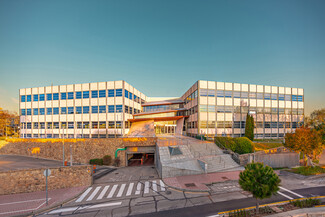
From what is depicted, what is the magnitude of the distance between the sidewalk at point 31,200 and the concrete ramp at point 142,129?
2256 centimetres

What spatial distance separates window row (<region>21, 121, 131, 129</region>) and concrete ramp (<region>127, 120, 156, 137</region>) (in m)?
1.94

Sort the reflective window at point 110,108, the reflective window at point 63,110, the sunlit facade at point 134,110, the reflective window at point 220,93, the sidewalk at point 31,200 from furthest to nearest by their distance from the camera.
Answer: the reflective window at point 63,110 → the reflective window at point 110,108 → the reflective window at point 220,93 → the sunlit facade at point 134,110 → the sidewalk at point 31,200

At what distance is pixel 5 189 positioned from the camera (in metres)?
14.8

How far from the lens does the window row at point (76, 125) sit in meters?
36.5

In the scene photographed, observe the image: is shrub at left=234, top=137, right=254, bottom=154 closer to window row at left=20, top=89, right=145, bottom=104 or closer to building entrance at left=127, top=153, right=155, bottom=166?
building entrance at left=127, top=153, right=155, bottom=166

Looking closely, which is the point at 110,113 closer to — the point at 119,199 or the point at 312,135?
the point at 119,199

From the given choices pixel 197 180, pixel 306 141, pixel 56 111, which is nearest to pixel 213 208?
pixel 197 180

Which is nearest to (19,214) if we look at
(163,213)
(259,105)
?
(163,213)

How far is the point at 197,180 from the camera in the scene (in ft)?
53.6

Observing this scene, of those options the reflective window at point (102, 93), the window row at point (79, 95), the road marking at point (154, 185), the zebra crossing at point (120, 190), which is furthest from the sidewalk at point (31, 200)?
the reflective window at point (102, 93)

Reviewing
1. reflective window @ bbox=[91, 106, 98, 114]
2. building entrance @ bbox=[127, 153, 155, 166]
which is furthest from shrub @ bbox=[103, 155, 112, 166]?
reflective window @ bbox=[91, 106, 98, 114]

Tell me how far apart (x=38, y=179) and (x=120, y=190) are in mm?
9444

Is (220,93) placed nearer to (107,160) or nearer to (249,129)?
(249,129)

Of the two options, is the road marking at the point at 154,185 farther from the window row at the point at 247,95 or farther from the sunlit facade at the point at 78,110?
the window row at the point at 247,95
